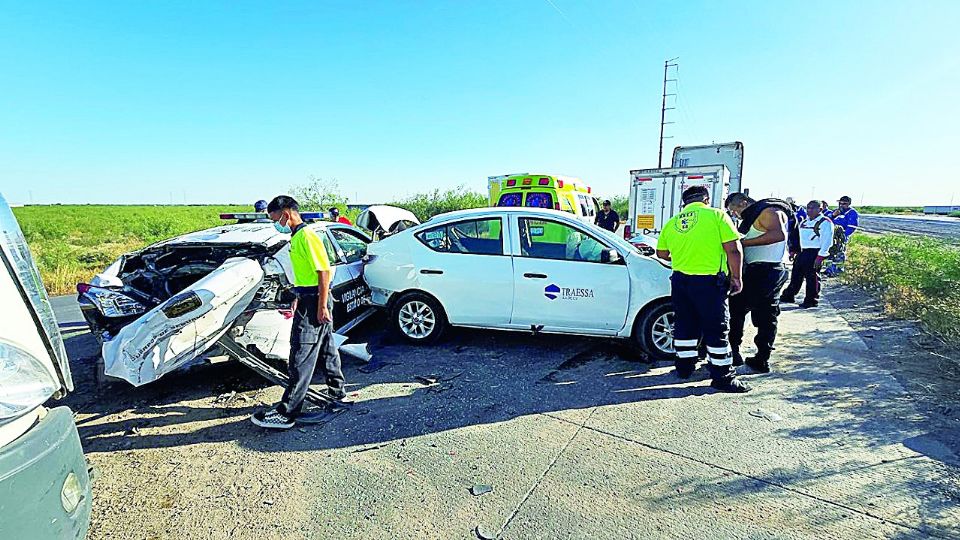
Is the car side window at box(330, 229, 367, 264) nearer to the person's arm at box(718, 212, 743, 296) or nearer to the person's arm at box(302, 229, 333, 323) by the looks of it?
the person's arm at box(302, 229, 333, 323)

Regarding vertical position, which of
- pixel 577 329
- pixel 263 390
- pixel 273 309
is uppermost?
pixel 273 309

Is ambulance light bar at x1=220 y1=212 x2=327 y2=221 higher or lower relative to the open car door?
higher

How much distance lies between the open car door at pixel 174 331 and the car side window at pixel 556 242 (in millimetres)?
2864

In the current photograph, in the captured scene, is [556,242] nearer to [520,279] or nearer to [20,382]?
[520,279]

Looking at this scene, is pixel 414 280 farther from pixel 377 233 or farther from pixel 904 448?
pixel 904 448

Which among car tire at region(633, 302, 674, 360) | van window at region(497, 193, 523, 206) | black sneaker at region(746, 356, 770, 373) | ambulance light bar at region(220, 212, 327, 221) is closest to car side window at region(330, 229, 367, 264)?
ambulance light bar at region(220, 212, 327, 221)

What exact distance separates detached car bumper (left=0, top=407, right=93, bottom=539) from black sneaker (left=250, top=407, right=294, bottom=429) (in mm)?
A: 1789

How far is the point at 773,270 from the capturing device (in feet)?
14.9

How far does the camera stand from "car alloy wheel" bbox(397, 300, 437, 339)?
5.49 m

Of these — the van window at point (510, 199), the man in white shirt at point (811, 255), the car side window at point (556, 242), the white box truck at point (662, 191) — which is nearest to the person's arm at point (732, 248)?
the car side window at point (556, 242)

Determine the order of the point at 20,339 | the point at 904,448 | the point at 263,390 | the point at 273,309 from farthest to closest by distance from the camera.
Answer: the point at 263,390 < the point at 273,309 < the point at 904,448 < the point at 20,339

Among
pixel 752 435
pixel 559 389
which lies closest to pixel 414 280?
pixel 559 389

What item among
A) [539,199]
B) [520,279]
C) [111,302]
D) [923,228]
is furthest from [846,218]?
[923,228]

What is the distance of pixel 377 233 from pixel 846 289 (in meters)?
8.87
